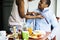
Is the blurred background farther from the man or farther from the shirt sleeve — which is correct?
the shirt sleeve

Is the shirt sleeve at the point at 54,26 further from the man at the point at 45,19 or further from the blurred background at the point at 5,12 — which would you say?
the blurred background at the point at 5,12

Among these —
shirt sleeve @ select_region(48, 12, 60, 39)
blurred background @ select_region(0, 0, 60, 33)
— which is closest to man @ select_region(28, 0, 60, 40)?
shirt sleeve @ select_region(48, 12, 60, 39)

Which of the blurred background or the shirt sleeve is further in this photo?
the blurred background

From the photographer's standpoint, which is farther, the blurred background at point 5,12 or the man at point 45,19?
the blurred background at point 5,12

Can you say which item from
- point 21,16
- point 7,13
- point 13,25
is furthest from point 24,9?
point 7,13

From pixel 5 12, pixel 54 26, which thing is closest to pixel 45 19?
pixel 54 26

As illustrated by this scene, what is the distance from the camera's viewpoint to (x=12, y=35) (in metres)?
1.38

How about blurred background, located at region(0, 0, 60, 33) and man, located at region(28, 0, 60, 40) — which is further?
blurred background, located at region(0, 0, 60, 33)

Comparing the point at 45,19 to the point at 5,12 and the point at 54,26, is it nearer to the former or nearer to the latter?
the point at 54,26

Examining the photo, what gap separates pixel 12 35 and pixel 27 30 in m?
0.16

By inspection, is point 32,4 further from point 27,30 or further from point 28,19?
point 27,30

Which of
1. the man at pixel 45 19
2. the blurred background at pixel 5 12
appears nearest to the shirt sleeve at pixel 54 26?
the man at pixel 45 19

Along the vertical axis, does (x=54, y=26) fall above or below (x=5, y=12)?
below

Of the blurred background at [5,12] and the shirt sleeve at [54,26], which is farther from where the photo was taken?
the blurred background at [5,12]
